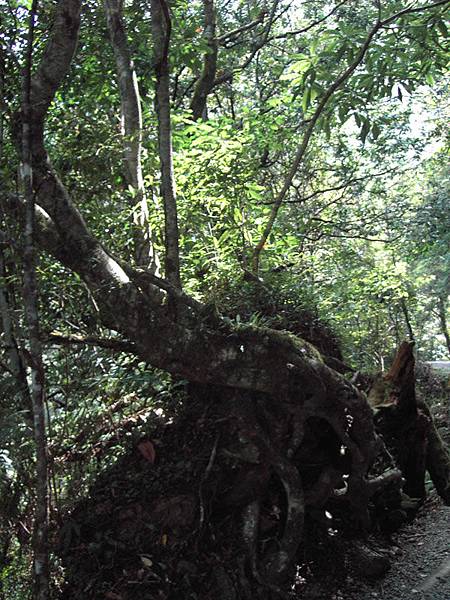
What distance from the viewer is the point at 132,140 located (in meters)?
5.10

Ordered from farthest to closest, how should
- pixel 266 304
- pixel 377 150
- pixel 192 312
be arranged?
pixel 377 150 < pixel 266 304 < pixel 192 312

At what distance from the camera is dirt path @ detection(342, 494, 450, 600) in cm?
428

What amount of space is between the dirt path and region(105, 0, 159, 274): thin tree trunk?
3.24 m

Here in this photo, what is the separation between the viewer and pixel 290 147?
10.5m

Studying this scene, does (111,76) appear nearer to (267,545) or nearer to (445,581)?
(267,545)

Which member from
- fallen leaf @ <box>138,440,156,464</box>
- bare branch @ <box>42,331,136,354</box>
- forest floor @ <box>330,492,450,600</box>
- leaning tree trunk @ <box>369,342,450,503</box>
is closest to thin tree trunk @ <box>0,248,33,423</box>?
bare branch @ <box>42,331,136,354</box>

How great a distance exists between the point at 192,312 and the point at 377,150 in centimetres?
932

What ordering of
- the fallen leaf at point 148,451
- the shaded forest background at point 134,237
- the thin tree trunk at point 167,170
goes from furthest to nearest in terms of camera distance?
the thin tree trunk at point 167,170 → the fallen leaf at point 148,451 → the shaded forest background at point 134,237

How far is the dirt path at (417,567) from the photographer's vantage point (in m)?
4.28

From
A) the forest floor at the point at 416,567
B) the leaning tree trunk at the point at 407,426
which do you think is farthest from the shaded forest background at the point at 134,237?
the forest floor at the point at 416,567

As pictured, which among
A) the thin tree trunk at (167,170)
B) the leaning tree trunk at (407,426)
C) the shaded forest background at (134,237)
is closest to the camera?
the shaded forest background at (134,237)

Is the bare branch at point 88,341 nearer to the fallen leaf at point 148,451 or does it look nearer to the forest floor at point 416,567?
the fallen leaf at point 148,451

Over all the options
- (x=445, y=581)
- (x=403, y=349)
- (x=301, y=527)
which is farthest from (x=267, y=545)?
(x=403, y=349)

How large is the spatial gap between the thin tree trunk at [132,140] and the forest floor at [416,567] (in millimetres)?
3212
